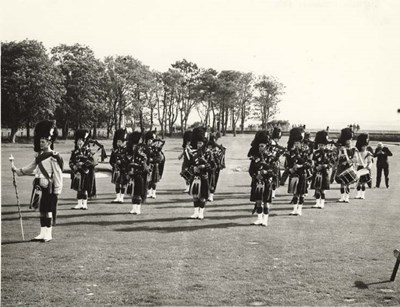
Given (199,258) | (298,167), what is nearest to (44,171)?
(199,258)

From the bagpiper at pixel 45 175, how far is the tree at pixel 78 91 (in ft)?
39.7

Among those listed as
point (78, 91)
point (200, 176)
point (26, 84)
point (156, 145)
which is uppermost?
point (78, 91)

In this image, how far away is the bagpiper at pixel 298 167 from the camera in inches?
565

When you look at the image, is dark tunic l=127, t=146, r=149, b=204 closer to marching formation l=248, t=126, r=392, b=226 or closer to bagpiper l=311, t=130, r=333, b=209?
marching formation l=248, t=126, r=392, b=226

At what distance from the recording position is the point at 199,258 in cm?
903

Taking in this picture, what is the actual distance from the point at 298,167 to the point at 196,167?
321 cm

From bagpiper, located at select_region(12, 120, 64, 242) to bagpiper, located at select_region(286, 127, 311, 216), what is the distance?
23.5ft

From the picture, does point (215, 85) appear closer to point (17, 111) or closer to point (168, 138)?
point (168, 138)

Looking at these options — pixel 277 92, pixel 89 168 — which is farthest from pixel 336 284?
pixel 277 92

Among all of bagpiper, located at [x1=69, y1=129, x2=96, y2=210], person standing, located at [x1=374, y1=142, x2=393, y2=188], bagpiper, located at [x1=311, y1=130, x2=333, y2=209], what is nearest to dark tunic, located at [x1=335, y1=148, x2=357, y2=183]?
bagpiper, located at [x1=311, y1=130, x2=333, y2=209]

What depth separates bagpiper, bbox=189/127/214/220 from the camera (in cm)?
1309

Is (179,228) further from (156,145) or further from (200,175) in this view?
(156,145)

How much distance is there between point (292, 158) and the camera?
1454 centimetres

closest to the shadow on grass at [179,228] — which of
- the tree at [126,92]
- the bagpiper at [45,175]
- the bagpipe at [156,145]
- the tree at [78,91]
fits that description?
the bagpiper at [45,175]
